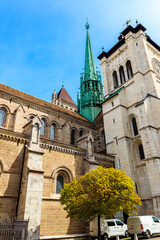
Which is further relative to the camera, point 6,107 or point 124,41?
point 124,41

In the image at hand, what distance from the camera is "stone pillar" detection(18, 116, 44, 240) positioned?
39.3ft

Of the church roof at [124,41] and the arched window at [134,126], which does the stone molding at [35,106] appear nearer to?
the arched window at [134,126]

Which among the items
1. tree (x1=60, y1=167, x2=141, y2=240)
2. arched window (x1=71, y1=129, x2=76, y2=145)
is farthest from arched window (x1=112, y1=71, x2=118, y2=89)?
tree (x1=60, y1=167, x2=141, y2=240)

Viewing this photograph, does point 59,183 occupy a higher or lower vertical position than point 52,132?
lower

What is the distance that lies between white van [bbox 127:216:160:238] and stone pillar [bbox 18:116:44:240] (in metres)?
6.14

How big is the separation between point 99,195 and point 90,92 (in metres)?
25.4

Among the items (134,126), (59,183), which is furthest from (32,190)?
(134,126)

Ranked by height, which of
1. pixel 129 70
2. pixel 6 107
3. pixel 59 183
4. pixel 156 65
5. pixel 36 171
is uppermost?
pixel 129 70

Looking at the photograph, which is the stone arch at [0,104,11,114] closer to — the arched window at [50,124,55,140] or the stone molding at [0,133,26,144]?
the arched window at [50,124,55,140]

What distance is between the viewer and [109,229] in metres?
13.1

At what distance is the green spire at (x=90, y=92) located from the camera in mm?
33787

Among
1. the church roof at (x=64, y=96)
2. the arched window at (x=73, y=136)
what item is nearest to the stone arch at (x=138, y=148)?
the arched window at (x=73, y=136)

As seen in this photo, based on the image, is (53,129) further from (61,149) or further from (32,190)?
(32,190)

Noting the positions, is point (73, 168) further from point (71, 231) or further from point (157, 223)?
point (157, 223)
